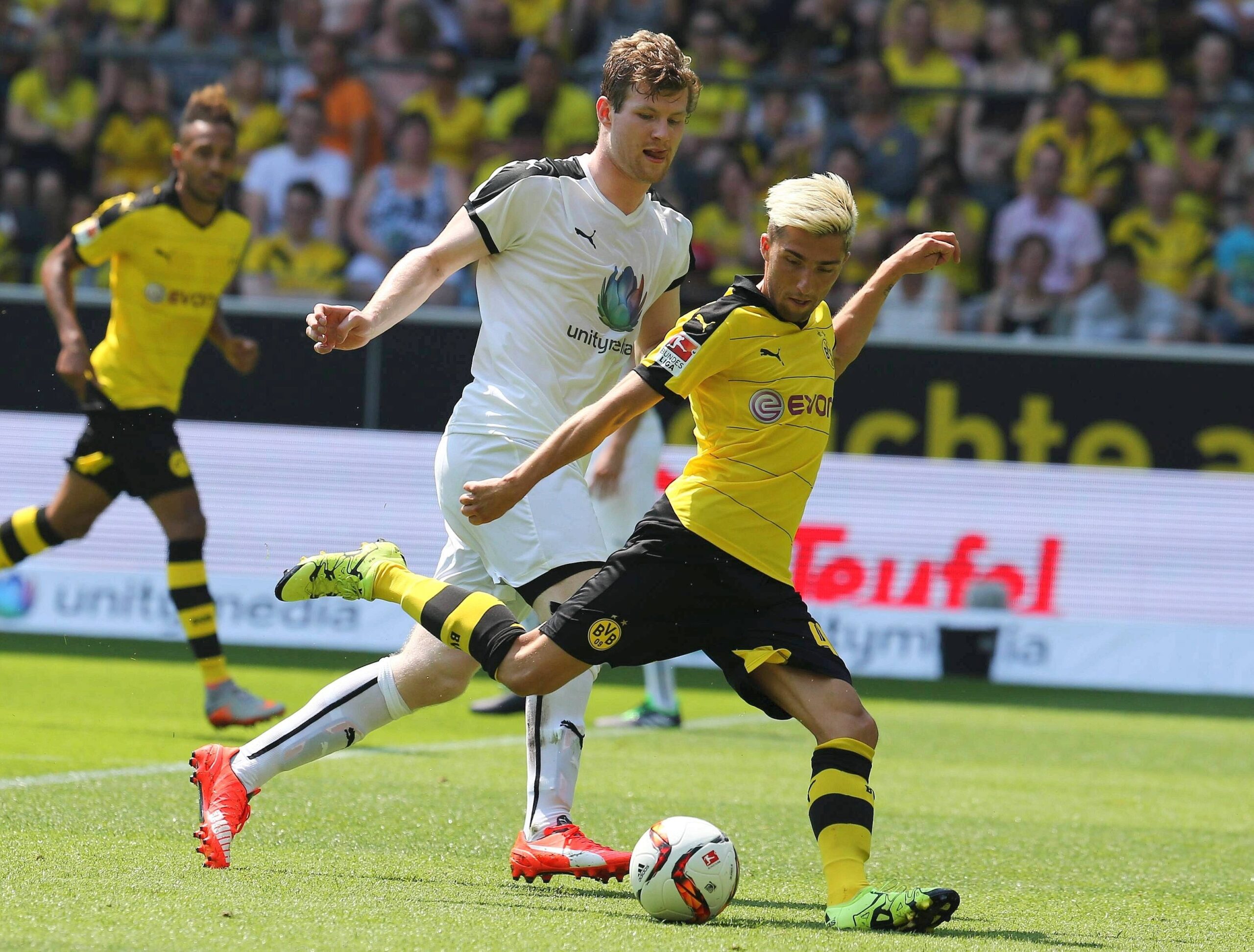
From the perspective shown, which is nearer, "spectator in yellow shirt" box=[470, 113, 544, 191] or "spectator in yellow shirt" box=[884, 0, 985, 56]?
"spectator in yellow shirt" box=[470, 113, 544, 191]

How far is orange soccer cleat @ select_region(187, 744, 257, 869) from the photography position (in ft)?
14.9

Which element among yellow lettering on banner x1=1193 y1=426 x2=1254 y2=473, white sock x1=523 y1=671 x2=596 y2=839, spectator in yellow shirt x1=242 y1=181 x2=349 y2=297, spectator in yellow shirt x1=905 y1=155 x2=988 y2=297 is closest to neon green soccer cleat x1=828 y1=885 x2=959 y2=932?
white sock x1=523 y1=671 x2=596 y2=839

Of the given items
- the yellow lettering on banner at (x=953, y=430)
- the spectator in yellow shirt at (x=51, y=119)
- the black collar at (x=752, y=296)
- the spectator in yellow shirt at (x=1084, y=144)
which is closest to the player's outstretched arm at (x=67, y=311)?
the black collar at (x=752, y=296)

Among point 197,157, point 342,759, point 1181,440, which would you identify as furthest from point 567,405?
point 1181,440

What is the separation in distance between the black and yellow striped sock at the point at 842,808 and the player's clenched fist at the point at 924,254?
55.5 inches

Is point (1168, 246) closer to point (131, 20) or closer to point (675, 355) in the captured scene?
point (131, 20)

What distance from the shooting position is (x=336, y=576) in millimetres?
4840

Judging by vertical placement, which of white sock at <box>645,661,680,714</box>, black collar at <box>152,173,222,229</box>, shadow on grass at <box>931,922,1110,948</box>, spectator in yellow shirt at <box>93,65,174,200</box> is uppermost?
spectator in yellow shirt at <box>93,65,174,200</box>

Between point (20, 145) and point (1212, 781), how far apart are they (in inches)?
458

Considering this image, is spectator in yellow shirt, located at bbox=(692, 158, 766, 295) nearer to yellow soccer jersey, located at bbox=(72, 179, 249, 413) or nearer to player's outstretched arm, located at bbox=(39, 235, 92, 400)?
yellow soccer jersey, located at bbox=(72, 179, 249, 413)

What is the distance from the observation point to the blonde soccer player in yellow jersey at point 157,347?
7.80 metres

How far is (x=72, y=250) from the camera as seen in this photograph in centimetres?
809

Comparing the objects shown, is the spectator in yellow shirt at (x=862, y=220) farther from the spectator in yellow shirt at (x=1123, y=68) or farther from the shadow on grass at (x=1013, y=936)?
the shadow on grass at (x=1013, y=936)

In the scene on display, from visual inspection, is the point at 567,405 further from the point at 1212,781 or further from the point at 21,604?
the point at 21,604
